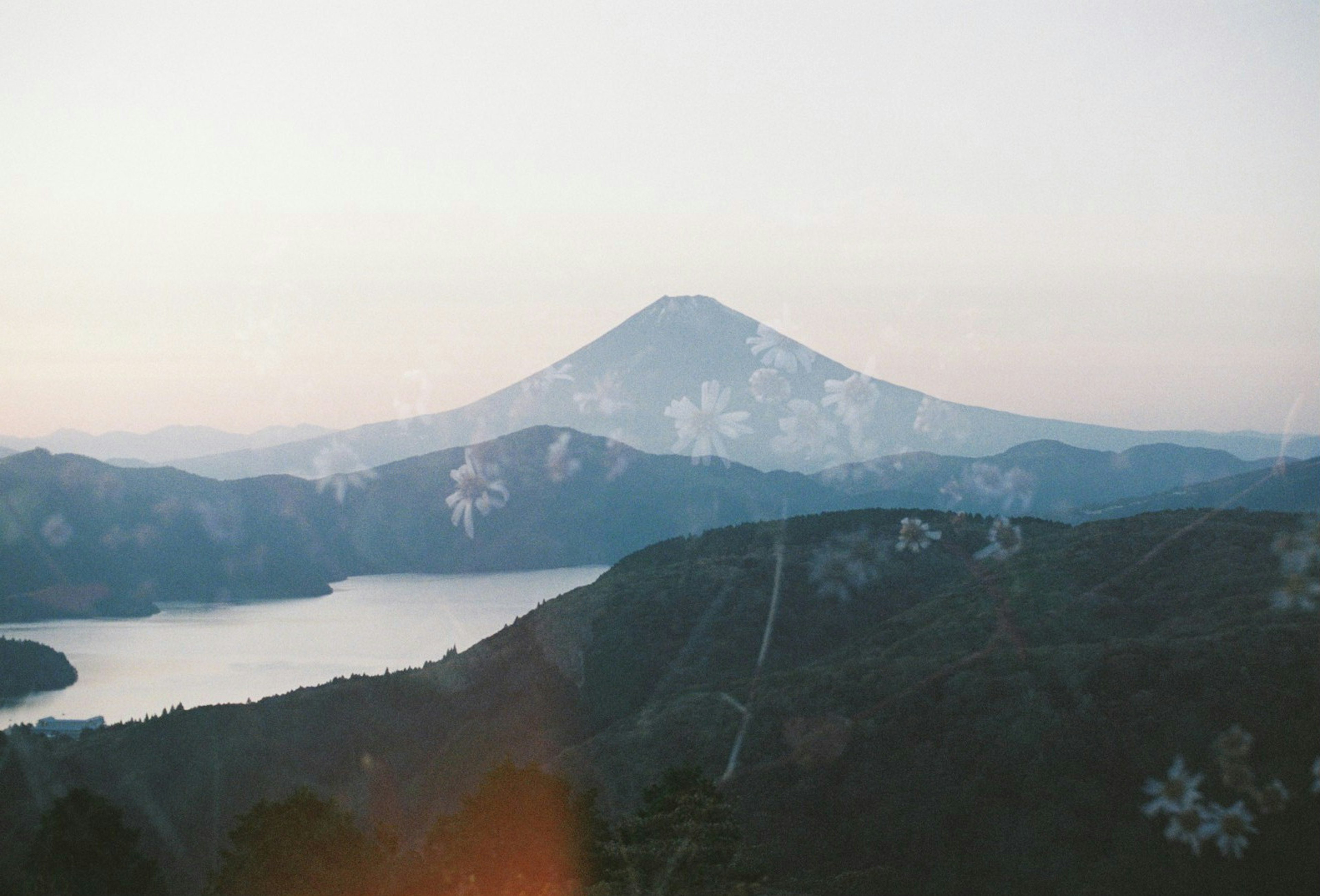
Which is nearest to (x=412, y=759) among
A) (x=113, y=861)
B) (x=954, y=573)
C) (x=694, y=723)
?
(x=694, y=723)

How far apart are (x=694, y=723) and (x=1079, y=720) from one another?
22.8 meters

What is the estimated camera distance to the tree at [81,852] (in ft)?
135

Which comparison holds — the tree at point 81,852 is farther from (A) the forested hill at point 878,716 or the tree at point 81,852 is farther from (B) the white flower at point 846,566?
(B) the white flower at point 846,566

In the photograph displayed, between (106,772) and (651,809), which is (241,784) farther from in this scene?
(651,809)

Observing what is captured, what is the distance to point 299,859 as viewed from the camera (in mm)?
35281

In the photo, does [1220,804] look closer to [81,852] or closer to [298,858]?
[298,858]

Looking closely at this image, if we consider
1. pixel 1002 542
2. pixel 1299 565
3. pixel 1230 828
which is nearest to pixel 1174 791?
pixel 1230 828

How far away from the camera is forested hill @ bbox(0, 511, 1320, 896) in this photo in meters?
39.6

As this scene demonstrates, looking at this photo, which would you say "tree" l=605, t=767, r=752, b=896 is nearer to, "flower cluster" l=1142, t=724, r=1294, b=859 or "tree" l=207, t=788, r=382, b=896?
"tree" l=207, t=788, r=382, b=896

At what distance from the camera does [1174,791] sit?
129ft

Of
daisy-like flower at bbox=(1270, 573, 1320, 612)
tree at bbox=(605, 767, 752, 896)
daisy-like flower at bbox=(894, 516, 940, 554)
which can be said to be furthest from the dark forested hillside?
tree at bbox=(605, 767, 752, 896)

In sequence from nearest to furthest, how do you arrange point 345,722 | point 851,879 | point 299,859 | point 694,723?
1. point 299,859
2. point 851,879
3. point 694,723
4. point 345,722

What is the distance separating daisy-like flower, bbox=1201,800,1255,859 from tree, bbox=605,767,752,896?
15.2 m

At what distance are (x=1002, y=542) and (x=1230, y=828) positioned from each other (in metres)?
75.9
